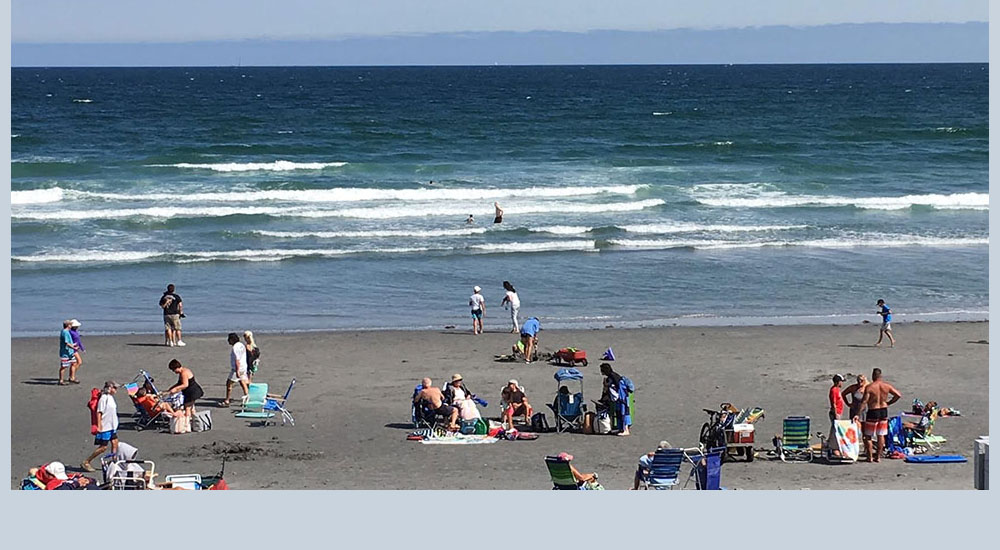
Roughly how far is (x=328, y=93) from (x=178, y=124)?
3945cm

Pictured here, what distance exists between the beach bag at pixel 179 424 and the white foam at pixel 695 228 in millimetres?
19442

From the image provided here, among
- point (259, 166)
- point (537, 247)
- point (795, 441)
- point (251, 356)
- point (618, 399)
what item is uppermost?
point (259, 166)

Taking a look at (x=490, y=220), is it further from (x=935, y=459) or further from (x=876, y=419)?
(x=935, y=459)

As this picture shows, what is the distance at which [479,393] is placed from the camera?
18.4 meters

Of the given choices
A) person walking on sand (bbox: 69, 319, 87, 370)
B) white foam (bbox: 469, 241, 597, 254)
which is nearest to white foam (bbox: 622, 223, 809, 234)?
white foam (bbox: 469, 241, 597, 254)

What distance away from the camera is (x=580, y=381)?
18.0m

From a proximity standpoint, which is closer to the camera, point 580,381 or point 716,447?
point 716,447

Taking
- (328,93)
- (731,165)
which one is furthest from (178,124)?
(328,93)

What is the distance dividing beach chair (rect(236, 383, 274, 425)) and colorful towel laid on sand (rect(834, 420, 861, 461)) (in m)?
7.04

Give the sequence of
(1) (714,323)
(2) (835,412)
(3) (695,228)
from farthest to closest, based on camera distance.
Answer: (3) (695,228) → (1) (714,323) → (2) (835,412)

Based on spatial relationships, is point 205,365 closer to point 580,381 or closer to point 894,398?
point 580,381

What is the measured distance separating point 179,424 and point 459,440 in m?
3.46

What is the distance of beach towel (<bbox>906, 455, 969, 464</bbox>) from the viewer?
1491 centimetres

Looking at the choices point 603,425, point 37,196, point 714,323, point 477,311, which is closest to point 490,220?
point 714,323
